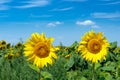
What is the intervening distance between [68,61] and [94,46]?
253cm

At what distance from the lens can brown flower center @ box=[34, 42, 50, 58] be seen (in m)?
5.12

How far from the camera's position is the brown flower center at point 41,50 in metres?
5.12

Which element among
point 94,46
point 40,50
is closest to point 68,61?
point 94,46

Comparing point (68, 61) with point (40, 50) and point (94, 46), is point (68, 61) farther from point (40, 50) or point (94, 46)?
point (40, 50)

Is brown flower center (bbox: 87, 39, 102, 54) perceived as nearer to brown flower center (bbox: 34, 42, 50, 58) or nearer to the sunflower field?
the sunflower field

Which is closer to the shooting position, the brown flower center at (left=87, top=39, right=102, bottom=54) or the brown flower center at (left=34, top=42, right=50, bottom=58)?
the brown flower center at (left=34, top=42, right=50, bottom=58)

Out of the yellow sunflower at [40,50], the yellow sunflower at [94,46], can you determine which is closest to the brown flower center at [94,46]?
the yellow sunflower at [94,46]

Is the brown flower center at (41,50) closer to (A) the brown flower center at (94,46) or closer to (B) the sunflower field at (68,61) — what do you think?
(B) the sunflower field at (68,61)

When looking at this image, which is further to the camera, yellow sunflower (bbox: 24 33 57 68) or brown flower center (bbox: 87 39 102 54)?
brown flower center (bbox: 87 39 102 54)

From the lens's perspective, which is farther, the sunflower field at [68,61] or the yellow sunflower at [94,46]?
the yellow sunflower at [94,46]

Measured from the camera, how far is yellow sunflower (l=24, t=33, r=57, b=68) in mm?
5090

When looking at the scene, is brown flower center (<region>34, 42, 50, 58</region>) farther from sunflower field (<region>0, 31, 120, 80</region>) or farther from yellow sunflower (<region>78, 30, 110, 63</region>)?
yellow sunflower (<region>78, 30, 110, 63</region>)

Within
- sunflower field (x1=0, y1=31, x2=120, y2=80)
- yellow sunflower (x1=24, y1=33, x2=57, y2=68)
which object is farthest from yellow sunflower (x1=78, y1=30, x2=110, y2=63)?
yellow sunflower (x1=24, y1=33, x2=57, y2=68)

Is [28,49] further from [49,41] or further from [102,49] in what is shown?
[102,49]
